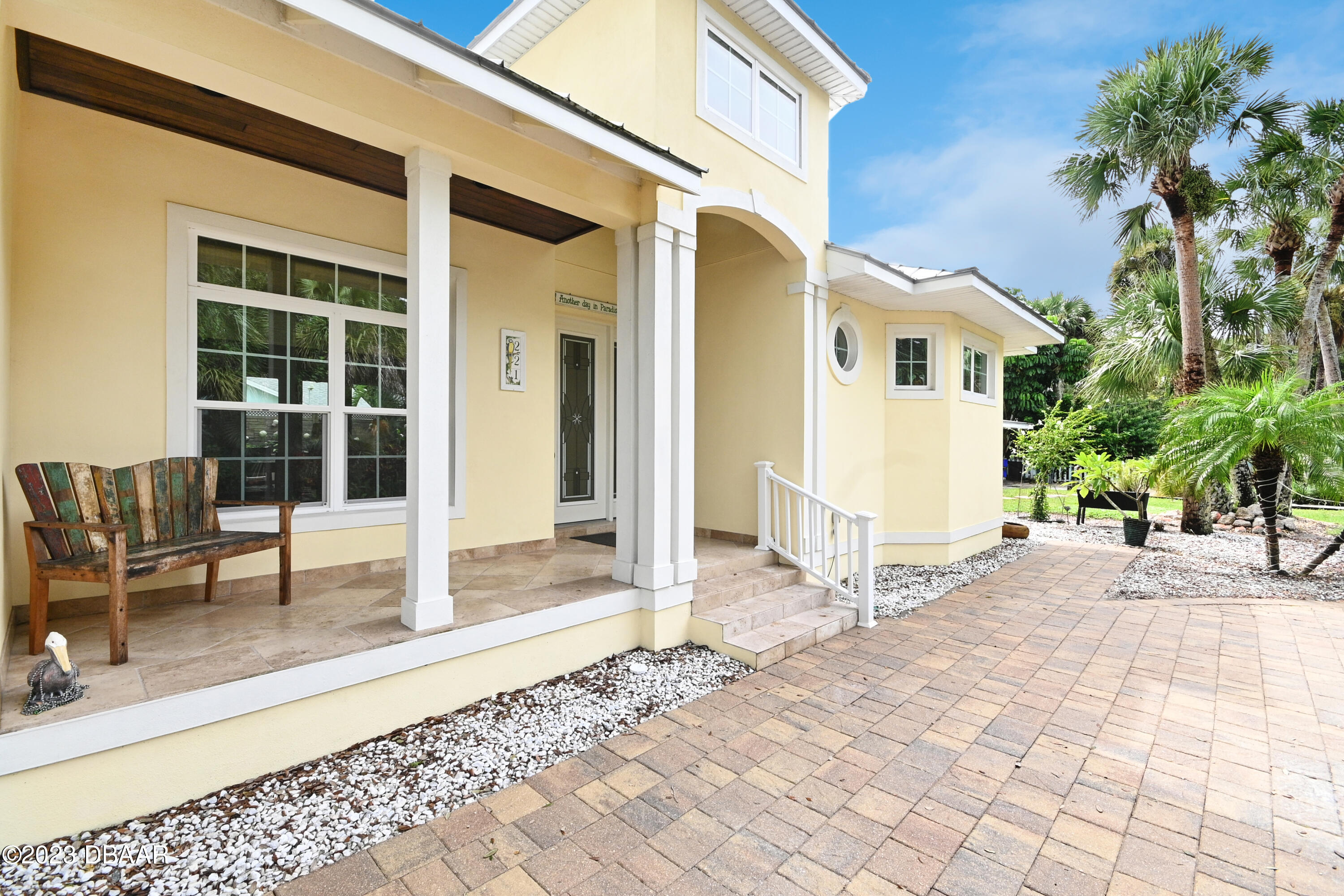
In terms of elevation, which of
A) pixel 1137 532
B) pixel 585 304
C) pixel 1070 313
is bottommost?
pixel 1137 532

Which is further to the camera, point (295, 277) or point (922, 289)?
point (922, 289)

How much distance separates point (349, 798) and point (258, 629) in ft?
3.84

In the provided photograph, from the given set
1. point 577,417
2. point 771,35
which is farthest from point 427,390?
point 771,35


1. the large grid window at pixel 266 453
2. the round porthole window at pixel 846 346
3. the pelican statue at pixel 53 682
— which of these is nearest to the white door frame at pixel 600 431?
the round porthole window at pixel 846 346

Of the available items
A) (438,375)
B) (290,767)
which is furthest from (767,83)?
(290,767)

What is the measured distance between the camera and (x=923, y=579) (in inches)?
253

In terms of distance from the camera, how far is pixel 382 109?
2.88 metres

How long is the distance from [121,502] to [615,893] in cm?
317

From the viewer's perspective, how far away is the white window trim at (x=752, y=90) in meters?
4.71

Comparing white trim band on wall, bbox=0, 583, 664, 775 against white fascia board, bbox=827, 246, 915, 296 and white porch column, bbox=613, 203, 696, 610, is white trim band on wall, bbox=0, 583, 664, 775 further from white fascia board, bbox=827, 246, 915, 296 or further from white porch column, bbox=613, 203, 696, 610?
white fascia board, bbox=827, 246, 915, 296

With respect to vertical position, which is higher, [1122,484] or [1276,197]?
[1276,197]

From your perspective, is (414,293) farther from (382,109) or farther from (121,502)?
(121,502)

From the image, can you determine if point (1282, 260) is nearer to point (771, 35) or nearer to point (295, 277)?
point (771, 35)

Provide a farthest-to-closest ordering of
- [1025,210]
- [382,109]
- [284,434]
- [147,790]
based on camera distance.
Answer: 1. [1025,210]
2. [284,434]
3. [382,109]
4. [147,790]
